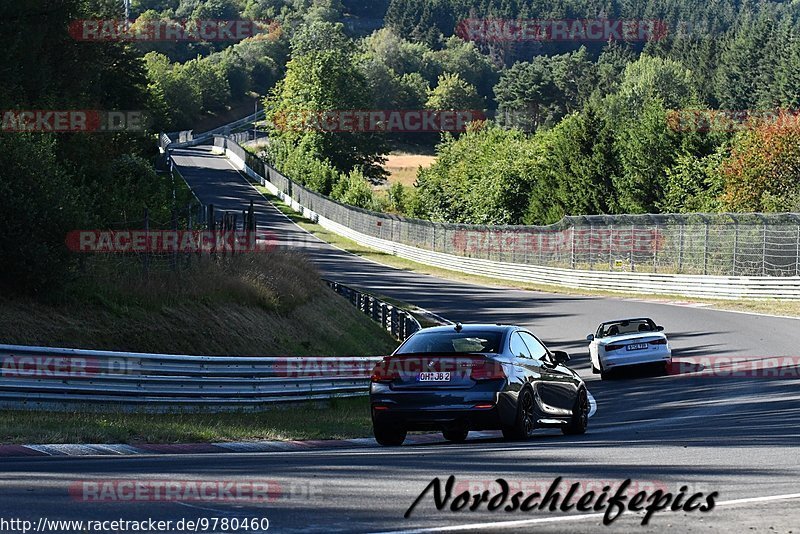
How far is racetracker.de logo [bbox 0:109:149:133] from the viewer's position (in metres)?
25.6

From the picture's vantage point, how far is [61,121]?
35.4m

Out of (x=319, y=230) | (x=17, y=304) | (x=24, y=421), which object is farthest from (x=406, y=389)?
(x=319, y=230)

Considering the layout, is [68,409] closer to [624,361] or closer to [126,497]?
[126,497]

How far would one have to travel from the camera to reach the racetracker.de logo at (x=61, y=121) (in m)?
25.6

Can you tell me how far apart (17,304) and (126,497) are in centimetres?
1203

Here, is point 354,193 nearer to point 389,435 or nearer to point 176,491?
point 389,435

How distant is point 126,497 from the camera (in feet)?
28.3

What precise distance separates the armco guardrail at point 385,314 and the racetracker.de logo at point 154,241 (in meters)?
4.93

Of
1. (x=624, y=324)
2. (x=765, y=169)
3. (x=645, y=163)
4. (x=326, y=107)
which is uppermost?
(x=326, y=107)

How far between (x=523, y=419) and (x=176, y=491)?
614 centimetres

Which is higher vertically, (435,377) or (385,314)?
(435,377)

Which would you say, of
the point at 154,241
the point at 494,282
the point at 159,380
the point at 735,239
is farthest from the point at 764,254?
the point at 159,380
